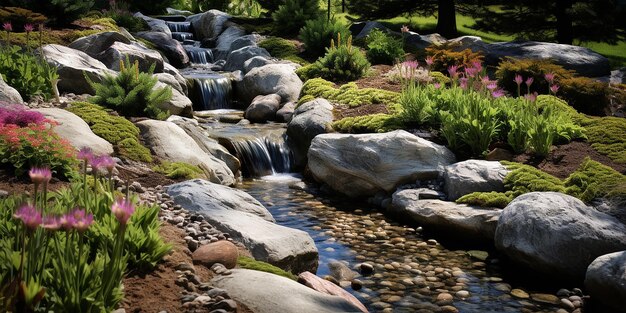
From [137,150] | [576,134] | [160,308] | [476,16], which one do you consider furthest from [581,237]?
[476,16]

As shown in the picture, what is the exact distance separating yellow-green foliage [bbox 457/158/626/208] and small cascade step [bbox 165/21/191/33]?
18285 millimetres

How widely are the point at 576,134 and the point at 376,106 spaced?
383 cm

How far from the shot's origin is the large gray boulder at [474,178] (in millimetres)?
8344

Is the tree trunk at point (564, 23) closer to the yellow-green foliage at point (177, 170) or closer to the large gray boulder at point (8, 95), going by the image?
the yellow-green foliage at point (177, 170)

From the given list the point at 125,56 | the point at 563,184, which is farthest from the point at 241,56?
the point at 563,184

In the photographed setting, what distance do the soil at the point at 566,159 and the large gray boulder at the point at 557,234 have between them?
1809mm

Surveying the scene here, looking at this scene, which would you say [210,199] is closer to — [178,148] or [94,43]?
[178,148]

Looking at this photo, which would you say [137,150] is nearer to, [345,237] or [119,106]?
[119,106]

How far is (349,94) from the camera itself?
13.0 metres

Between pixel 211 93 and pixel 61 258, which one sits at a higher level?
pixel 61 258

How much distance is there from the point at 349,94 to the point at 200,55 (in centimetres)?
914

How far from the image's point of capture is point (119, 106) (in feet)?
32.8

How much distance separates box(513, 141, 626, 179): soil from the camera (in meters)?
8.70

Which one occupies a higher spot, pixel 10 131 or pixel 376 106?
pixel 10 131
